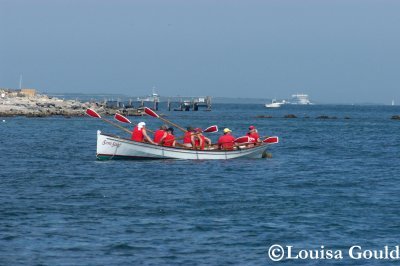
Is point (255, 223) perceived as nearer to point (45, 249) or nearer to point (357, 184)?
point (45, 249)

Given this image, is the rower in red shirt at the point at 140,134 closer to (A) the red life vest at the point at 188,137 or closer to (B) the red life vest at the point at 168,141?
(B) the red life vest at the point at 168,141

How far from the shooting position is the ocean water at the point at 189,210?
18.7m

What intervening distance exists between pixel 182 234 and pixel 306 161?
81.5ft

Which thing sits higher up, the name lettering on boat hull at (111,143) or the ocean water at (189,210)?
the name lettering on boat hull at (111,143)

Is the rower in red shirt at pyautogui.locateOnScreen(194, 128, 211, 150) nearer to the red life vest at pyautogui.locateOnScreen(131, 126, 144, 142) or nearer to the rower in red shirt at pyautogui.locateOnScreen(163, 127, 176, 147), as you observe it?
the rower in red shirt at pyautogui.locateOnScreen(163, 127, 176, 147)

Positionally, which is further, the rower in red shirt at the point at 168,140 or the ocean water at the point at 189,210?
the rower in red shirt at the point at 168,140

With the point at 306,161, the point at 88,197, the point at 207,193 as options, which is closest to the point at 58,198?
the point at 88,197

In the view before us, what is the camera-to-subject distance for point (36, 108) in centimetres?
11400

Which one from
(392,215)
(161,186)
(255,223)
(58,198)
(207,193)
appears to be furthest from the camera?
(161,186)

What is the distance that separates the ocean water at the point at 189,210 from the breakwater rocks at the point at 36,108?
6252 centimetres

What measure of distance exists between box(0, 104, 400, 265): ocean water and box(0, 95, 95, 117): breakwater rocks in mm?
62521

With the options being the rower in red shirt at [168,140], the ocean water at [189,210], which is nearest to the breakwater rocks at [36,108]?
the ocean water at [189,210]

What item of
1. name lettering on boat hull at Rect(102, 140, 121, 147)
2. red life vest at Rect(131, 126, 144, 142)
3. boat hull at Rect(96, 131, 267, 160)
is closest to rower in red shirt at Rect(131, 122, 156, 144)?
red life vest at Rect(131, 126, 144, 142)

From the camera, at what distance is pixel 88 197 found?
27.2 metres
